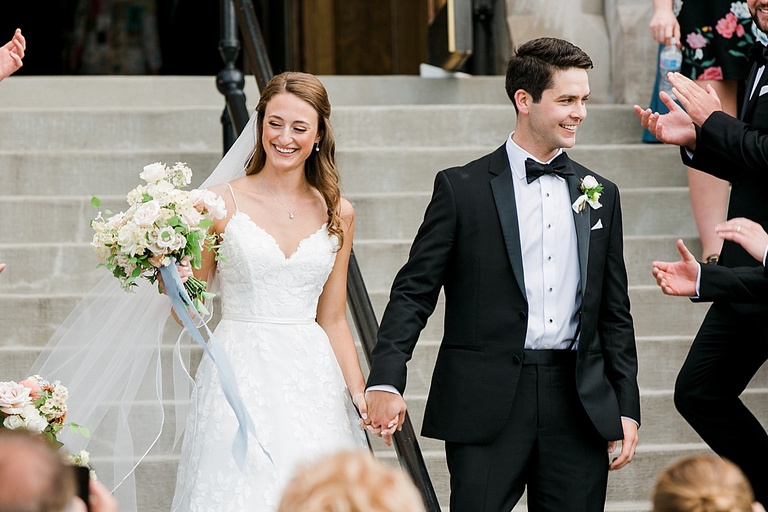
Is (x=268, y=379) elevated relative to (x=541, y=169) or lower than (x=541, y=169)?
lower

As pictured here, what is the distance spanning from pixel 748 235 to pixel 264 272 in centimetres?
161

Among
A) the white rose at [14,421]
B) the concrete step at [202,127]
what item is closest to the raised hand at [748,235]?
the white rose at [14,421]

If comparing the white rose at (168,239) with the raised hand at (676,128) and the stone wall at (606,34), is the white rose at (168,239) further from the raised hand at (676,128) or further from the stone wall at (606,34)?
the stone wall at (606,34)

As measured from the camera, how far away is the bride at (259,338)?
406 centimetres

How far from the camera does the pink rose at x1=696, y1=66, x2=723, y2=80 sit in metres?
6.24

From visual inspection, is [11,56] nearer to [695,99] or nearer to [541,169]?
[541,169]

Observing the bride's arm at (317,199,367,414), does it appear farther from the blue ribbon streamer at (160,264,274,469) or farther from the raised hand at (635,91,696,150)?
the raised hand at (635,91,696,150)

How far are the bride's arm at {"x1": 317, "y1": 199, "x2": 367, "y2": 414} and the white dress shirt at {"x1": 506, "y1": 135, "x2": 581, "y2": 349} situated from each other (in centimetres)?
72

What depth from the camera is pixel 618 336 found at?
4035 mm

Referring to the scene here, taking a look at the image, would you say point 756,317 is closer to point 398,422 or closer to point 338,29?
point 398,422

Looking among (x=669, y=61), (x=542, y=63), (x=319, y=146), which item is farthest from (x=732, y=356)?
(x=669, y=61)

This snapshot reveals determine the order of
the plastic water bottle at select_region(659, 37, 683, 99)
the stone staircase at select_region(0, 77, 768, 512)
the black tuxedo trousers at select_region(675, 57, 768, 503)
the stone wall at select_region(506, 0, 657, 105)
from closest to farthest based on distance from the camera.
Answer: the black tuxedo trousers at select_region(675, 57, 768, 503) < the stone staircase at select_region(0, 77, 768, 512) < the plastic water bottle at select_region(659, 37, 683, 99) < the stone wall at select_region(506, 0, 657, 105)

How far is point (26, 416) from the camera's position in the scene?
12.0ft

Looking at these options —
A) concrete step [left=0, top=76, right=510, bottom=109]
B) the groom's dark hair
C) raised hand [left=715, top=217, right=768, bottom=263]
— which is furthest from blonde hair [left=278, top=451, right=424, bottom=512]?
concrete step [left=0, top=76, right=510, bottom=109]
